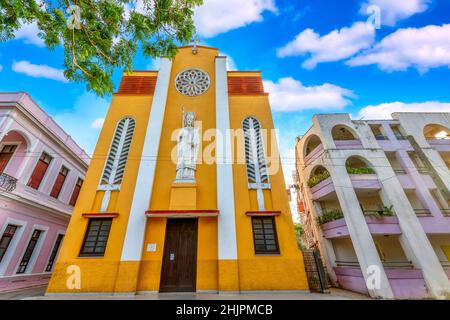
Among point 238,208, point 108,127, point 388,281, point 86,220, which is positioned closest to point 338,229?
point 388,281

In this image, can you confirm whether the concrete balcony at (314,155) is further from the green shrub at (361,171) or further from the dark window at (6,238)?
the dark window at (6,238)

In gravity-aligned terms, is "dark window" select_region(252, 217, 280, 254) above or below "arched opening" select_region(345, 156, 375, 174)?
below

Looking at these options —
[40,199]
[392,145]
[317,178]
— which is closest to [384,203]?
[317,178]

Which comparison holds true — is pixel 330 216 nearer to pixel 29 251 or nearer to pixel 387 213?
pixel 387 213

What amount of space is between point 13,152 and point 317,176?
1889 cm

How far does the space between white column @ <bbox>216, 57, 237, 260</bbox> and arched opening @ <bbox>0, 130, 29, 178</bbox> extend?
11.2 m

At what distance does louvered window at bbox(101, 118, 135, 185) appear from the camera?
8969 mm

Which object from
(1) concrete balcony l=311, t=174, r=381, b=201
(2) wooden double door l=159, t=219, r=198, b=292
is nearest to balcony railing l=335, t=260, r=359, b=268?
(1) concrete balcony l=311, t=174, r=381, b=201

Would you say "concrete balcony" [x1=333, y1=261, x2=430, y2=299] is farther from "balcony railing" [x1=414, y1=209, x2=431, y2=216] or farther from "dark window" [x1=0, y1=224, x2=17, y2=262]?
"dark window" [x1=0, y1=224, x2=17, y2=262]

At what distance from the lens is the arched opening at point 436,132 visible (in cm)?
1318

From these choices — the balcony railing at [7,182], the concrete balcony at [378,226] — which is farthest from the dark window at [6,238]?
the concrete balcony at [378,226]

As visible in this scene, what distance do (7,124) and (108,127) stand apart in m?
4.48

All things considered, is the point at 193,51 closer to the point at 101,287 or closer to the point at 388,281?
the point at 101,287

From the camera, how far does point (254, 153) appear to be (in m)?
9.64
